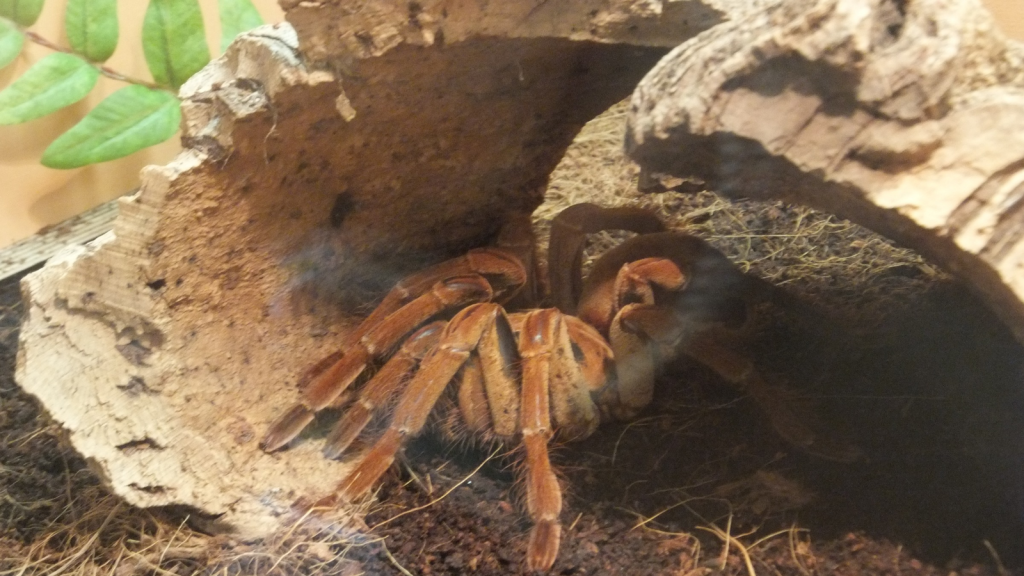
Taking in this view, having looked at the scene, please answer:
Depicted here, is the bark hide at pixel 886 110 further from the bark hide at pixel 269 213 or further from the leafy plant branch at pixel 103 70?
the leafy plant branch at pixel 103 70

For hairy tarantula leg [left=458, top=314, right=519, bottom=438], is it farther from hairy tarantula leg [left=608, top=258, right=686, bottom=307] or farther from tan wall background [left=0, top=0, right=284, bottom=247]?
tan wall background [left=0, top=0, right=284, bottom=247]

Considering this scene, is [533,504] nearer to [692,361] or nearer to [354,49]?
[692,361]

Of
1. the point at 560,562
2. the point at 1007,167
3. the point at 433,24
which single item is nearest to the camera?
the point at 1007,167

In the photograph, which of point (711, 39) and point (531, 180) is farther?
point (531, 180)

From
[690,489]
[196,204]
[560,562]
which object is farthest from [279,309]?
[690,489]

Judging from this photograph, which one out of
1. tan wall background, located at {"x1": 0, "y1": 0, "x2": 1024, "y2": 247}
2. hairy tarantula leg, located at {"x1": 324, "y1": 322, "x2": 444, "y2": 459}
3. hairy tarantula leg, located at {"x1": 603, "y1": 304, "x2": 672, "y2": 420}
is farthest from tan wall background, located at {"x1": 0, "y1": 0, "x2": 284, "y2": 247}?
hairy tarantula leg, located at {"x1": 603, "y1": 304, "x2": 672, "y2": 420}

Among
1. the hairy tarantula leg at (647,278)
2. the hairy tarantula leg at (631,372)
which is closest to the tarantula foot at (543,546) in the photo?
the hairy tarantula leg at (631,372)
